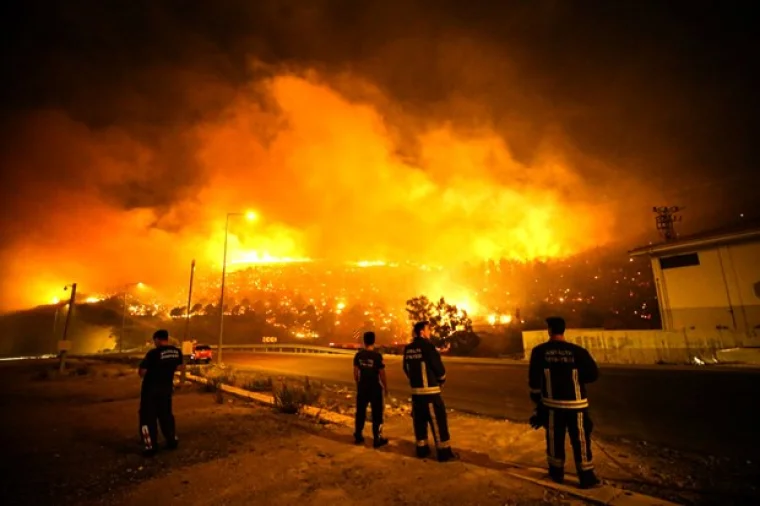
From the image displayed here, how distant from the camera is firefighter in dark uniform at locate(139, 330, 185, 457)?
602 centimetres

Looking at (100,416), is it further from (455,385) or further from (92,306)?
(92,306)

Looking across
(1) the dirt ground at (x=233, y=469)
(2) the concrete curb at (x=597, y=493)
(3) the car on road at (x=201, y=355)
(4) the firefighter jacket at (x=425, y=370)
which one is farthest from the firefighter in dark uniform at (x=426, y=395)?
(3) the car on road at (x=201, y=355)

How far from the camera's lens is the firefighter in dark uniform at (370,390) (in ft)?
20.5

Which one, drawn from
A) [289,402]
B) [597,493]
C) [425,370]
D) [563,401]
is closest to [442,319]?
[289,402]

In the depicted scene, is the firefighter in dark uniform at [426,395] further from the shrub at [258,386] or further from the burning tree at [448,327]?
the burning tree at [448,327]

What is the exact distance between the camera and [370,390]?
638 centimetres

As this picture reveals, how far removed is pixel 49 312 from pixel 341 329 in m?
104

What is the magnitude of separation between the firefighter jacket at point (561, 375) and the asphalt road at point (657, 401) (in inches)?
132

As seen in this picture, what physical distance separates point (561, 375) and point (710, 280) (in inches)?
964

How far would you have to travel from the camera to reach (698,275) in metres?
23.0

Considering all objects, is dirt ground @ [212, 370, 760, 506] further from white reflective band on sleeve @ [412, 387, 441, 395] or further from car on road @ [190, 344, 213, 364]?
car on road @ [190, 344, 213, 364]

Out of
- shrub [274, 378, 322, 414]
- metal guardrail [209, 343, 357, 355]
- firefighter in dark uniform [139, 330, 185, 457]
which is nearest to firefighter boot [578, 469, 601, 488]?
firefighter in dark uniform [139, 330, 185, 457]

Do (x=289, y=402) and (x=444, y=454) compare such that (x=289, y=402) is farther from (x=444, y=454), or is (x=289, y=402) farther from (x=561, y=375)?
(x=561, y=375)

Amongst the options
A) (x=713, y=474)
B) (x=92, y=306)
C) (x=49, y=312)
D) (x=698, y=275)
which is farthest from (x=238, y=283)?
(x=713, y=474)
